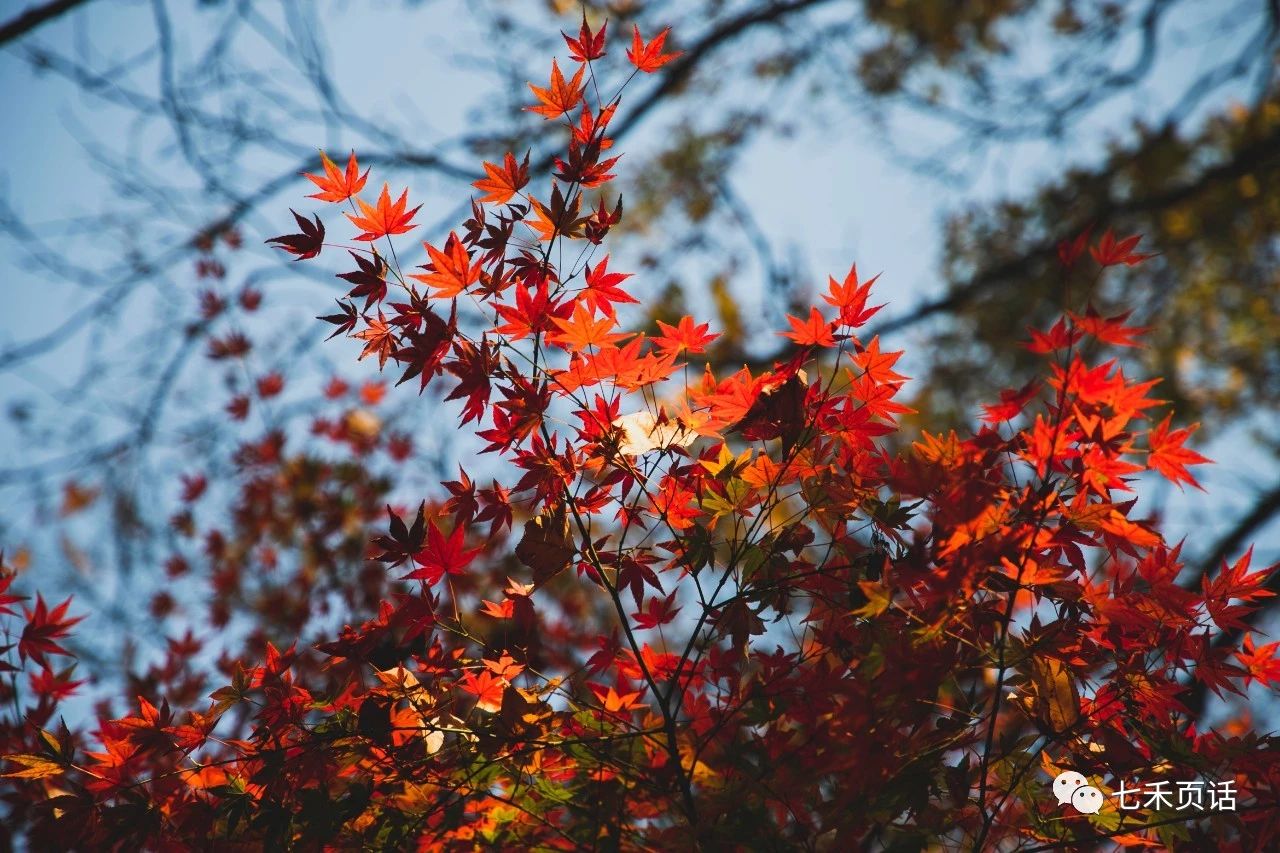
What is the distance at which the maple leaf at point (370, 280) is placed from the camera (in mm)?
1551

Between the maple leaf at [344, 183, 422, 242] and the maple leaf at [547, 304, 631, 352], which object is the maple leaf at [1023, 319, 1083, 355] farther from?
the maple leaf at [344, 183, 422, 242]

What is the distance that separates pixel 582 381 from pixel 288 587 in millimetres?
3529

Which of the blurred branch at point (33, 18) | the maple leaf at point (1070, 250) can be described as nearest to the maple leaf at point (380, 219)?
the maple leaf at point (1070, 250)

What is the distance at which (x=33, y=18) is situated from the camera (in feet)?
11.9

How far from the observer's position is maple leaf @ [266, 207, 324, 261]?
60.6 inches

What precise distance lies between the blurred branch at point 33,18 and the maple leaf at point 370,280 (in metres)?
3.25

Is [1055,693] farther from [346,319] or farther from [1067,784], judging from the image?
[346,319]

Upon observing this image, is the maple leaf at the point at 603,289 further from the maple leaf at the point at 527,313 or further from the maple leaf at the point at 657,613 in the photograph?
the maple leaf at the point at 657,613

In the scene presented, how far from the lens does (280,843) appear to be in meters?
1.41

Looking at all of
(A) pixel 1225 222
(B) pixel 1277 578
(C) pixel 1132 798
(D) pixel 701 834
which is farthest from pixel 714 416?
(A) pixel 1225 222

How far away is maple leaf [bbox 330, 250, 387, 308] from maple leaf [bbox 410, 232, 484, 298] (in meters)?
0.09

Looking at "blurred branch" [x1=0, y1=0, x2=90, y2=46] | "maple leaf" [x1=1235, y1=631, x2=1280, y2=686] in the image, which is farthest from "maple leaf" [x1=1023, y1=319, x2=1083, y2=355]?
"blurred branch" [x1=0, y1=0, x2=90, y2=46]

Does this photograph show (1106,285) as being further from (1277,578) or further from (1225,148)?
(1277,578)

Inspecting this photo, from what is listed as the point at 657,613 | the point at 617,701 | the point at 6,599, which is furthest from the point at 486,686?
the point at 6,599
